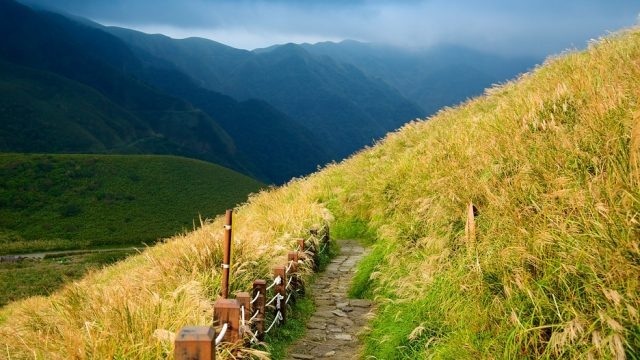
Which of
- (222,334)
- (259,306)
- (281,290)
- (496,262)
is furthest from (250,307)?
(496,262)

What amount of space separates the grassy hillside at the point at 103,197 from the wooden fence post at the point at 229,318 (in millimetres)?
84659

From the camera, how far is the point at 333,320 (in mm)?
8086

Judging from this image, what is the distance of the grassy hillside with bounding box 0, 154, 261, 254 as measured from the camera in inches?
3548

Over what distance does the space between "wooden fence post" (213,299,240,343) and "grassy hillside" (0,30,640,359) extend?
41 cm

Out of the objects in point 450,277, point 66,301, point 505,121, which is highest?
point 505,121

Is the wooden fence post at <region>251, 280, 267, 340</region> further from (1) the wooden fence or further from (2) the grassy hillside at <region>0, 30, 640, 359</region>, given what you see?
(2) the grassy hillside at <region>0, 30, 640, 359</region>

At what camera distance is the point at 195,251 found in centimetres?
786

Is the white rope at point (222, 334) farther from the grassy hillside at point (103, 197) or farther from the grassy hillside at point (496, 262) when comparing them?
the grassy hillside at point (103, 197)

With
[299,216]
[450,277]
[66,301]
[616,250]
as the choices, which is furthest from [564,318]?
[299,216]

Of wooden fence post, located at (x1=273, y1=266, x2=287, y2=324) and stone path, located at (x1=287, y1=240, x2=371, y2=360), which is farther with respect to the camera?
wooden fence post, located at (x1=273, y1=266, x2=287, y2=324)

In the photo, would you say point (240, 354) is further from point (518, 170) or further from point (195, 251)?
point (518, 170)

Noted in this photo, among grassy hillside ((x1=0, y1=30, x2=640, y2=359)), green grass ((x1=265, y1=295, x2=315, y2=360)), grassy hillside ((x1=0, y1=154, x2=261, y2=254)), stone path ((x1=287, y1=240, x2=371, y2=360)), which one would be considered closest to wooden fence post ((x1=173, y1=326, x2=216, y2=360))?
grassy hillside ((x1=0, y1=30, x2=640, y2=359))

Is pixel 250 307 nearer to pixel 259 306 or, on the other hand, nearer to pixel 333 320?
pixel 259 306

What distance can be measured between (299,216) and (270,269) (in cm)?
450
